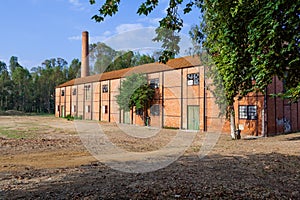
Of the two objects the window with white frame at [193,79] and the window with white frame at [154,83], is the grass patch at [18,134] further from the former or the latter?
the window with white frame at [193,79]

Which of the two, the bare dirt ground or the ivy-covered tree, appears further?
the ivy-covered tree

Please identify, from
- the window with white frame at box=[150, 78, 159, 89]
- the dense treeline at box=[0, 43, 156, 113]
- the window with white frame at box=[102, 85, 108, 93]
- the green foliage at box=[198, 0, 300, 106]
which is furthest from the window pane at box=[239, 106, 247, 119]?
the dense treeline at box=[0, 43, 156, 113]

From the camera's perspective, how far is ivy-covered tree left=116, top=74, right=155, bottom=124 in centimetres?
2567

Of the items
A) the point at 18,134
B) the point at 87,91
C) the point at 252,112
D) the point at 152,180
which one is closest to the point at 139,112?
the point at 252,112

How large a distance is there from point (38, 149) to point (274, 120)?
1602 centimetres

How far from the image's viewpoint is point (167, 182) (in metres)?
5.73

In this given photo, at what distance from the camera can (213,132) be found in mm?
19891

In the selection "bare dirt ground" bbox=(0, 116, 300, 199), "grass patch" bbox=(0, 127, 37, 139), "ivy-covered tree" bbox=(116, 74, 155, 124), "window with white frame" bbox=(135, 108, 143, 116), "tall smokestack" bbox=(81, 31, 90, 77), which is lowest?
"grass patch" bbox=(0, 127, 37, 139)

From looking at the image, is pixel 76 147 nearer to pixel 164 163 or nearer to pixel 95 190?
pixel 164 163

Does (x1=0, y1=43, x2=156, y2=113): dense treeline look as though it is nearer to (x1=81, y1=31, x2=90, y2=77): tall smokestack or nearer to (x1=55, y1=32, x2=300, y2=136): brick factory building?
(x1=81, y1=31, x2=90, y2=77): tall smokestack

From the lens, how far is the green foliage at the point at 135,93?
25656 millimetres

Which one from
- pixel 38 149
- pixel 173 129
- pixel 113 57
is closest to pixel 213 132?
pixel 173 129

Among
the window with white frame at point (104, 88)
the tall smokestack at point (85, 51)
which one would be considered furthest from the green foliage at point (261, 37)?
the tall smokestack at point (85, 51)

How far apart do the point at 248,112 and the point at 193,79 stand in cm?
568
